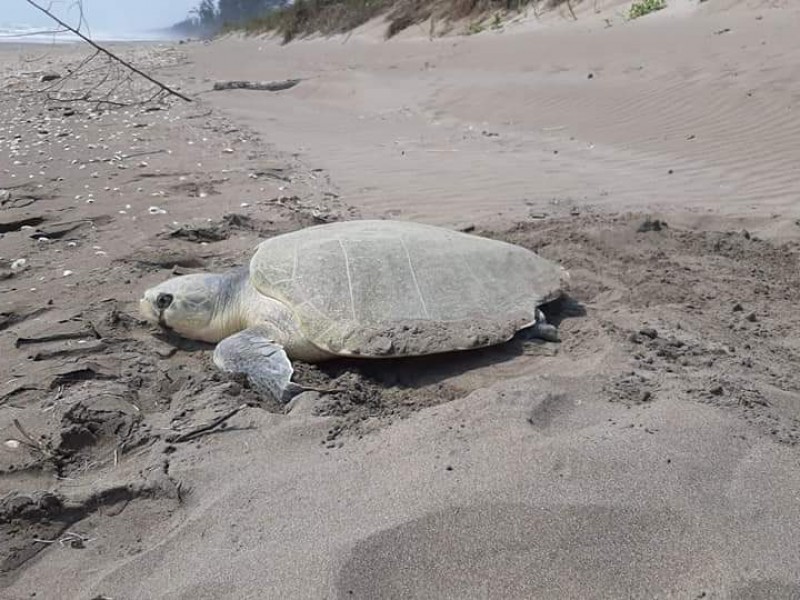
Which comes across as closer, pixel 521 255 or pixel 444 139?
pixel 521 255

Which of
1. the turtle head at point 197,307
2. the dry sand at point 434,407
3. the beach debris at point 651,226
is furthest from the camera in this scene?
the beach debris at point 651,226

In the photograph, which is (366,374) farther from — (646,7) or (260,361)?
(646,7)

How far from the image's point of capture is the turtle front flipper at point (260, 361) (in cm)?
248

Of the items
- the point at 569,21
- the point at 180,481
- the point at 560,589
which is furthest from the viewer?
the point at 569,21

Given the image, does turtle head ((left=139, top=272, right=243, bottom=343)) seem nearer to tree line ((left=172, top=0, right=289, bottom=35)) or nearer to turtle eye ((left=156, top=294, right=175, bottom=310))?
turtle eye ((left=156, top=294, right=175, bottom=310))

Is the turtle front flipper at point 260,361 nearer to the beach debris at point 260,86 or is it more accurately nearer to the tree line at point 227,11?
the beach debris at point 260,86

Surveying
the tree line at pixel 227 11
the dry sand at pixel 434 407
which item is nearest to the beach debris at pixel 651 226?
the dry sand at pixel 434 407

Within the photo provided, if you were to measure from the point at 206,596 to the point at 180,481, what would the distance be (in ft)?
1.73

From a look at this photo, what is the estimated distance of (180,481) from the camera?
6.58 feet

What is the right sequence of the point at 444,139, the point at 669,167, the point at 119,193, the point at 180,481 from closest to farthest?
the point at 180,481, the point at 119,193, the point at 669,167, the point at 444,139

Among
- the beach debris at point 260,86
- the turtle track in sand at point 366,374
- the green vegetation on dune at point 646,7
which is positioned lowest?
the turtle track in sand at point 366,374

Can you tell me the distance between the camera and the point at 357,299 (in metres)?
2.70

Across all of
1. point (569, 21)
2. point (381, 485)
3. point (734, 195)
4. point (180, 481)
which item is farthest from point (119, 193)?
point (569, 21)

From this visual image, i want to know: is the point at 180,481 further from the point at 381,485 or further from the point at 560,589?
the point at 560,589
